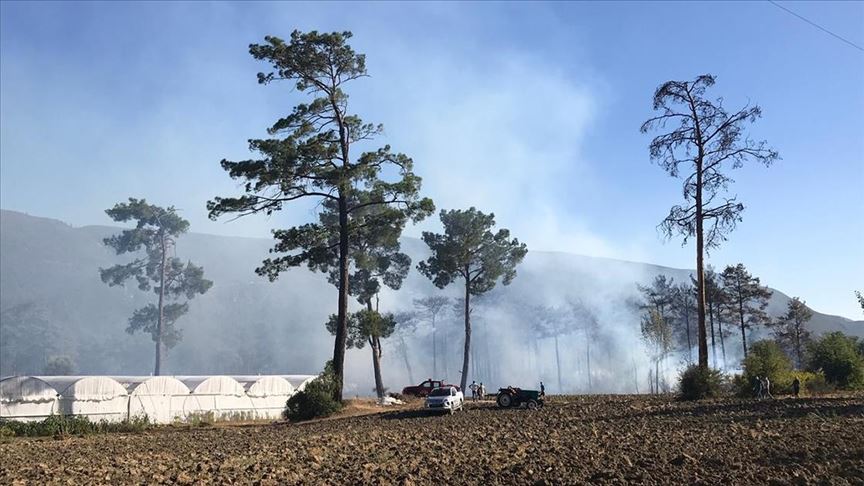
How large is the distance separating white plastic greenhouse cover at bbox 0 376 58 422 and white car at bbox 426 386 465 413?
17.7 meters

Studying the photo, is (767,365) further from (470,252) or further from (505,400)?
(470,252)

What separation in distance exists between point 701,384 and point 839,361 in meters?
9.36

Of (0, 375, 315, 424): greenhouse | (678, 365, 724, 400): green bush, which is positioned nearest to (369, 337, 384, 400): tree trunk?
(0, 375, 315, 424): greenhouse

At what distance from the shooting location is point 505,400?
35031 millimetres

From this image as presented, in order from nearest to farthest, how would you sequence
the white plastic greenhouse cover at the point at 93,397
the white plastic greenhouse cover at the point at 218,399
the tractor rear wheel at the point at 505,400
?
the white plastic greenhouse cover at the point at 93,397
the tractor rear wheel at the point at 505,400
the white plastic greenhouse cover at the point at 218,399

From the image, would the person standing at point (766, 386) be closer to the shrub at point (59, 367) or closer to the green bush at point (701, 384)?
the green bush at point (701, 384)

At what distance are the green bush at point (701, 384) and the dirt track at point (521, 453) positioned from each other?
21.4 feet

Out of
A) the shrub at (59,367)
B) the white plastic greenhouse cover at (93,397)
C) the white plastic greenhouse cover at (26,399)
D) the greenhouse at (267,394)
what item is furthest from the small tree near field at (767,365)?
the shrub at (59,367)

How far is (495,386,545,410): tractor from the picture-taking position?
34125mm

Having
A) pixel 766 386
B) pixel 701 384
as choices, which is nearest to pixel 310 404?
pixel 701 384

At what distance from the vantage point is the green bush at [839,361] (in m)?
33.8

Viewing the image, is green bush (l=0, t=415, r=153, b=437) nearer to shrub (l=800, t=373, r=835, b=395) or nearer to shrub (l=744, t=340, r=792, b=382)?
shrub (l=744, t=340, r=792, b=382)

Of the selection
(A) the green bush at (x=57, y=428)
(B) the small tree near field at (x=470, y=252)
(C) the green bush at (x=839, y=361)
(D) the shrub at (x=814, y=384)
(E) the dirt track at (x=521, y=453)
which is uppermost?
(B) the small tree near field at (x=470, y=252)

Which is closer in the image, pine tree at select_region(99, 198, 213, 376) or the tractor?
the tractor
